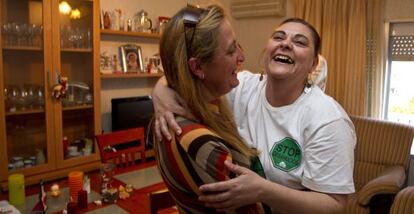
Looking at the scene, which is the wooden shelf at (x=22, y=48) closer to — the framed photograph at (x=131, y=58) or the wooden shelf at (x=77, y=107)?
the wooden shelf at (x=77, y=107)

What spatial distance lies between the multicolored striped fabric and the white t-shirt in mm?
246

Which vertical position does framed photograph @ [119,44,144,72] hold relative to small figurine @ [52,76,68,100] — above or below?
above

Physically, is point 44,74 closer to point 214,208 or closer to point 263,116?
point 263,116

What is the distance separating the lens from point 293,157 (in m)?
1.07

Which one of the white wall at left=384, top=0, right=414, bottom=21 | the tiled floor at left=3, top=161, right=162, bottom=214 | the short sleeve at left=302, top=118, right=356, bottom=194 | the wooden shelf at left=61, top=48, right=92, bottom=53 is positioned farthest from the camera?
the white wall at left=384, top=0, right=414, bottom=21

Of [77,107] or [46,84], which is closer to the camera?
[46,84]

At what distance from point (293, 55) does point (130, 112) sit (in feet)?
8.25

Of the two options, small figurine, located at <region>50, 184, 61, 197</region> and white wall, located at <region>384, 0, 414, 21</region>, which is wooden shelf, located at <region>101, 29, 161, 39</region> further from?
white wall, located at <region>384, 0, 414, 21</region>

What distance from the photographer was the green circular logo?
107cm

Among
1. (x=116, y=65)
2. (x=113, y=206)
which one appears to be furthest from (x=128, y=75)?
(x=113, y=206)

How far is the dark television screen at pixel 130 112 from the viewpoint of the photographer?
3.37 meters

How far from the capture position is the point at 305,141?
1058mm

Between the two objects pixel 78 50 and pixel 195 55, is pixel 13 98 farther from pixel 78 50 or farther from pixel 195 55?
pixel 195 55

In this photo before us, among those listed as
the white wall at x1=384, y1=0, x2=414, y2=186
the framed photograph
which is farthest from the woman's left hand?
the white wall at x1=384, y1=0, x2=414, y2=186
